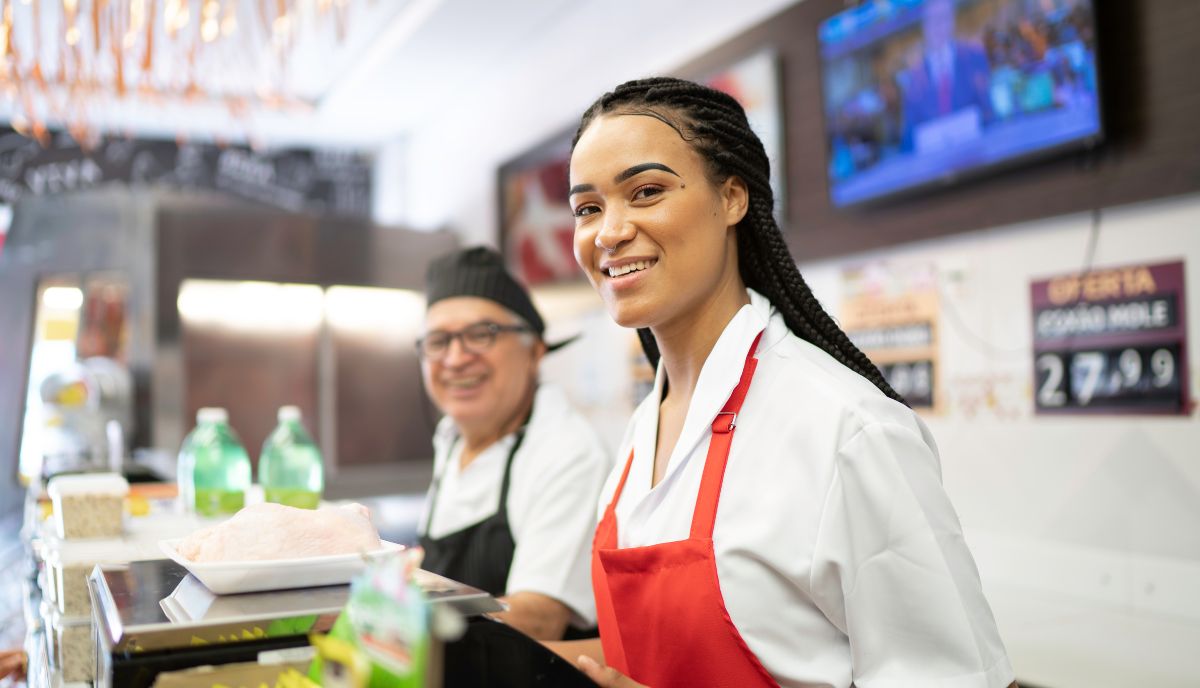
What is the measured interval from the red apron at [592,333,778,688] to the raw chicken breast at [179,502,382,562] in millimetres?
373

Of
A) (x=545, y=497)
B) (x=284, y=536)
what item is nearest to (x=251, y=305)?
(x=545, y=497)

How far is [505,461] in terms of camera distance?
229 centimetres

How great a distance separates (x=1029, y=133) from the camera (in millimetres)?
2582

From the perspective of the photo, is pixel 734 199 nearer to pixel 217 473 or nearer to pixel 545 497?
pixel 545 497

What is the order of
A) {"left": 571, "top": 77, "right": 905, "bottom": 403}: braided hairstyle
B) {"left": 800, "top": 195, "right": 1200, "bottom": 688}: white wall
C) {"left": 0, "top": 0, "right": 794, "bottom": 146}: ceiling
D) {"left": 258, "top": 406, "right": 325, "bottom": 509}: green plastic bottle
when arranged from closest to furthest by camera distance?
{"left": 571, "top": 77, "right": 905, "bottom": 403}: braided hairstyle → {"left": 800, "top": 195, "right": 1200, "bottom": 688}: white wall → {"left": 258, "top": 406, "right": 325, "bottom": 509}: green plastic bottle → {"left": 0, "top": 0, "right": 794, "bottom": 146}: ceiling

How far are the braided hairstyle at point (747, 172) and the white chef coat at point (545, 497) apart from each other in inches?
32.8

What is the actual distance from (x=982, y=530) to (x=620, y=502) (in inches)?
70.8

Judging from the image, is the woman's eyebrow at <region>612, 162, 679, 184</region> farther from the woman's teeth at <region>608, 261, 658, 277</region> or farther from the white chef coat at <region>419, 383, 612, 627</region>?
the white chef coat at <region>419, 383, 612, 627</region>

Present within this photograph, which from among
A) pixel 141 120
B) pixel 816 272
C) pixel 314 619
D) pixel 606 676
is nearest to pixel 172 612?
pixel 314 619

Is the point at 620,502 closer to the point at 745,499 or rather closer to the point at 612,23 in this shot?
the point at 745,499

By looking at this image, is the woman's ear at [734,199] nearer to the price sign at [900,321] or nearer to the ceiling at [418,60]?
the price sign at [900,321]

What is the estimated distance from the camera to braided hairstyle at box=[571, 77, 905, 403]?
1350 millimetres

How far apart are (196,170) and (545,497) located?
614 centimetres

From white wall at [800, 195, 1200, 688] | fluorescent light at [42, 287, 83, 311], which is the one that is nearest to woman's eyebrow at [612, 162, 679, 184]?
white wall at [800, 195, 1200, 688]
